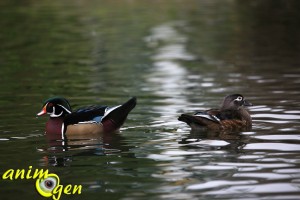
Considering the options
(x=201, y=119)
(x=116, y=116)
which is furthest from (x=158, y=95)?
(x=201, y=119)

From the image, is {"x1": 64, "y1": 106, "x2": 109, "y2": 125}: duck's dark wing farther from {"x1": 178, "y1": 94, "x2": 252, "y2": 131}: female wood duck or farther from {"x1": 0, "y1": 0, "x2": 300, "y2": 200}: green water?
{"x1": 178, "y1": 94, "x2": 252, "y2": 131}: female wood duck

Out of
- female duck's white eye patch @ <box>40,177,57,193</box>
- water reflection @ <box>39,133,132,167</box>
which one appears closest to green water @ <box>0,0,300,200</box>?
water reflection @ <box>39,133,132,167</box>

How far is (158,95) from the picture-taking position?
18.8 m

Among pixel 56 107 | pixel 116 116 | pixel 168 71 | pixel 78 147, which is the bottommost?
pixel 78 147

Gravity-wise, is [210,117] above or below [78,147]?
above

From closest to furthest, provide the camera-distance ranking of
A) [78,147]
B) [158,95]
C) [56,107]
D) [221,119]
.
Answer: [78,147] → [221,119] → [56,107] → [158,95]

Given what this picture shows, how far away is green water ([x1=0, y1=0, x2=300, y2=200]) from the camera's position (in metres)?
11.1

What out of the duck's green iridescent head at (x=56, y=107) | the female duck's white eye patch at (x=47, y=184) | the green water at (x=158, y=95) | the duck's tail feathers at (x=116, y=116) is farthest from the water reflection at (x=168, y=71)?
the female duck's white eye patch at (x=47, y=184)

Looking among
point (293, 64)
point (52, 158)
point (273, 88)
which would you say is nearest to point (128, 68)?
point (293, 64)

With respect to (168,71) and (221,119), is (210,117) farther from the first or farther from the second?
(168,71)

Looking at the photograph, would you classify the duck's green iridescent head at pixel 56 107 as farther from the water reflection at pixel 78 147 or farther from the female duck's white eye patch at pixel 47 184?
the female duck's white eye patch at pixel 47 184

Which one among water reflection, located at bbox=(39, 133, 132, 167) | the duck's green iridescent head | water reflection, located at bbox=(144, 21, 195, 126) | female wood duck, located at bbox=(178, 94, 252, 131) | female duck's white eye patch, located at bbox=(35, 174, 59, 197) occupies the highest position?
water reflection, located at bbox=(144, 21, 195, 126)

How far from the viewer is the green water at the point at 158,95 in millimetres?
11109

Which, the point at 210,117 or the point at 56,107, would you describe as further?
the point at 56,107
